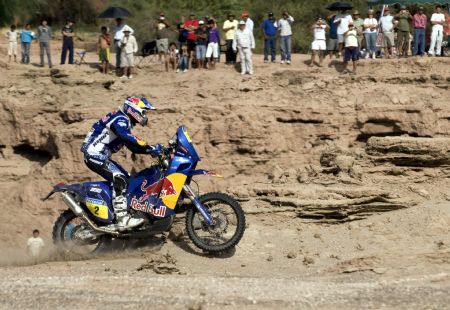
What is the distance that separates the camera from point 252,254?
11477 millimetres

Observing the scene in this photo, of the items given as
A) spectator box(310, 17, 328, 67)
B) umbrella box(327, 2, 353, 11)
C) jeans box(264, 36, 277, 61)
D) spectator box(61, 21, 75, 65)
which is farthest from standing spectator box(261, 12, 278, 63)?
spectator box(61, 21, 75, 65)

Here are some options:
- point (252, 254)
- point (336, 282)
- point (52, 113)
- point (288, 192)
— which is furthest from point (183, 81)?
point (336, 282)

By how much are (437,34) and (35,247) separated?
10271 mm

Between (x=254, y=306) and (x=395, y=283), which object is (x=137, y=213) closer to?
(x=254, y=306)

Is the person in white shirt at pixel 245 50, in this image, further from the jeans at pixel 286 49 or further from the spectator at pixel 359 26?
the spectator at pixel 359 26

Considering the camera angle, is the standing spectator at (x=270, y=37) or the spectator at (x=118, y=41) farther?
the standing spectator at (x=270, y=37)

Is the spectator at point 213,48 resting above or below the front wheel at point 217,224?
above

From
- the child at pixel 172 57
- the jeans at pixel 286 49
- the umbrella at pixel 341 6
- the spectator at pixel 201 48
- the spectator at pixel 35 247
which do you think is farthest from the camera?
the umbrella at pixel 341 6

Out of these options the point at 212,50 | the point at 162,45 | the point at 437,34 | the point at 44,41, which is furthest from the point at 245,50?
the point at 44,41

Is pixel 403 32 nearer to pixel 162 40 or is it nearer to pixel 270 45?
pixel 270 45

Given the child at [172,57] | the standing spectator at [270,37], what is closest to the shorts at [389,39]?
the standing spectator at [270,37]

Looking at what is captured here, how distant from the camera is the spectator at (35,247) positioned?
11280 millimetres

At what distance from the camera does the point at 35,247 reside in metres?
11.9

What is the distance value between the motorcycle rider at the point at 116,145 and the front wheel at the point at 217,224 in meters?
0.79
